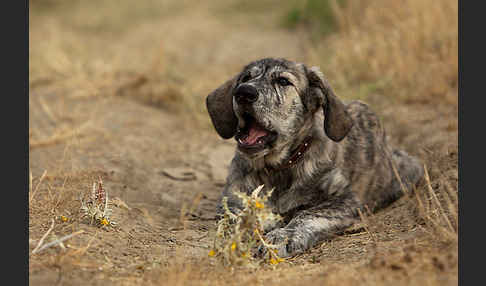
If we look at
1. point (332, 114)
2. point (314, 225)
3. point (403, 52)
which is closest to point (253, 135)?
point (332, 114)

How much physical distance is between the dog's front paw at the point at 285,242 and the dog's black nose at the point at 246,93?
110cm

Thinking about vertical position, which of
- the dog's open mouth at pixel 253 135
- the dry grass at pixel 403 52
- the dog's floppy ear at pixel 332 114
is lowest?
the dog's open mouth at pixel 253 135

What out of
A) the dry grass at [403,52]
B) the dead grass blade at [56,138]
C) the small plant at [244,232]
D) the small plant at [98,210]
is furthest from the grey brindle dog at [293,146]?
the dry grass at [403,52]

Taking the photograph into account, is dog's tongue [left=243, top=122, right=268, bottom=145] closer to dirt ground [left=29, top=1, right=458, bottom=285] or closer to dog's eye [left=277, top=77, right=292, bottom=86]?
dog's eye [left=277, top=77, right=292, bottom=86]

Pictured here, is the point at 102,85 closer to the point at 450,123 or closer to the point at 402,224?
the point at 450,123

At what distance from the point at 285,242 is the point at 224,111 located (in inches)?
60.0

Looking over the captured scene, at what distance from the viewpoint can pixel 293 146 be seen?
212 inches

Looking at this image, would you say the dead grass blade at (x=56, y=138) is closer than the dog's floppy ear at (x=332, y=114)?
No

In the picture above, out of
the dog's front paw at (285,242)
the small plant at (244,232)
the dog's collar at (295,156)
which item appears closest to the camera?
the small plant at (244,232)

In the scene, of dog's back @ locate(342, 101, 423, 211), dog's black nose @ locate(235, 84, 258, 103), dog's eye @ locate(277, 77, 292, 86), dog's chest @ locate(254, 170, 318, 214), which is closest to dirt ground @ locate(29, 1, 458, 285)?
dog's back @ locate(342, 101, 423, 211)

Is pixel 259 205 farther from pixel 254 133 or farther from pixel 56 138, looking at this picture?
pixel 56 138

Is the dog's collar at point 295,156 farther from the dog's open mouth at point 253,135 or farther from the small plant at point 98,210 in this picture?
the small plant at point 98,210

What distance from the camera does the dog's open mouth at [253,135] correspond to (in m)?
5.11

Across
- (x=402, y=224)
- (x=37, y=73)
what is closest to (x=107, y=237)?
(x=402, y=224)
